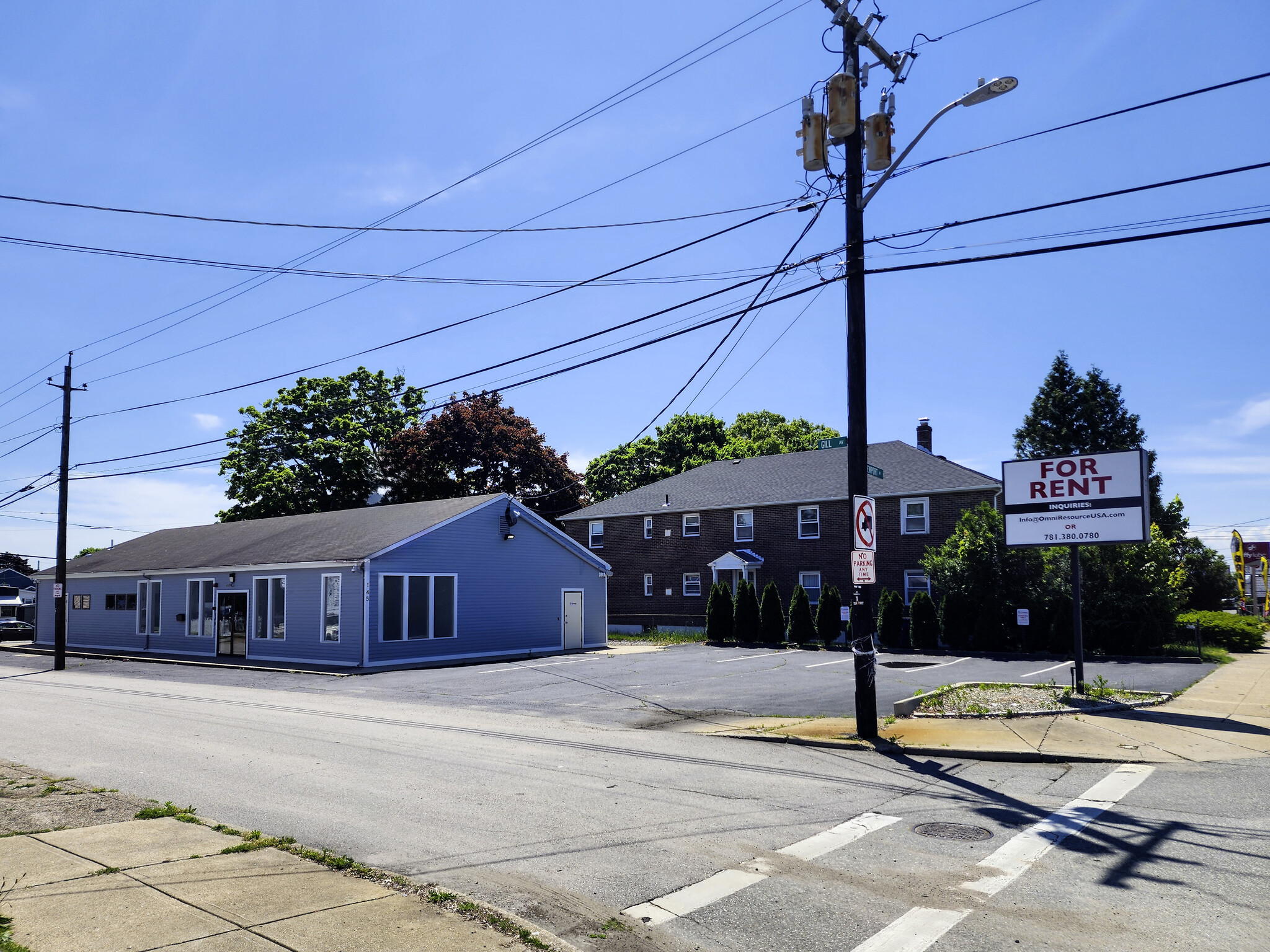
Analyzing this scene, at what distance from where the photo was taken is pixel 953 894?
629cm

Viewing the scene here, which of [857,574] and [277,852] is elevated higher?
[857,574]

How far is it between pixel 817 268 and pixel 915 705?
7.74 m

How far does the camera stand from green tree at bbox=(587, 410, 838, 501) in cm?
7188

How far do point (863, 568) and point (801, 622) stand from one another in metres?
23.9

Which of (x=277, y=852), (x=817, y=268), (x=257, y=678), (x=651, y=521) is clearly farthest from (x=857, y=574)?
(x=651, y=521)

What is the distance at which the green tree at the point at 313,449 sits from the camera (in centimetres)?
5553

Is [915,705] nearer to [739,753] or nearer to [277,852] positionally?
[739,753]

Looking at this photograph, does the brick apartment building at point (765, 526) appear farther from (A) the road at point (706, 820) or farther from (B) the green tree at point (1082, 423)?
(A) the road at point (706, 820)

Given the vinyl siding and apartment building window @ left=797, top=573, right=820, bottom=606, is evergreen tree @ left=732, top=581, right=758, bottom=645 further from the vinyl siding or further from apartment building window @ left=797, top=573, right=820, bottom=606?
the vinyl siding

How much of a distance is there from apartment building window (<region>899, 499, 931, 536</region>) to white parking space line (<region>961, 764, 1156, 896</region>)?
26.2 metres

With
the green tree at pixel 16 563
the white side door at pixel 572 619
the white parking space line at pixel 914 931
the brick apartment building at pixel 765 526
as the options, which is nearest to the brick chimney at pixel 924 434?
the brick apartment building at pixel 765 526

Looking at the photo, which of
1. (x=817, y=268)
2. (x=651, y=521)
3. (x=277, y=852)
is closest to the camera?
(x=277, y=852)

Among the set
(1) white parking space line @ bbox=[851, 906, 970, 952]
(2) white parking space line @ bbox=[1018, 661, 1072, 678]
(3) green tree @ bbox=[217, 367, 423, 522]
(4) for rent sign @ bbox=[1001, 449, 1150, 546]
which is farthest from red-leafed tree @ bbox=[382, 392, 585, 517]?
(1) white parking space line @ bbox=[851, 906, 970, 952]

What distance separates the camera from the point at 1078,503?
17.9 meters
